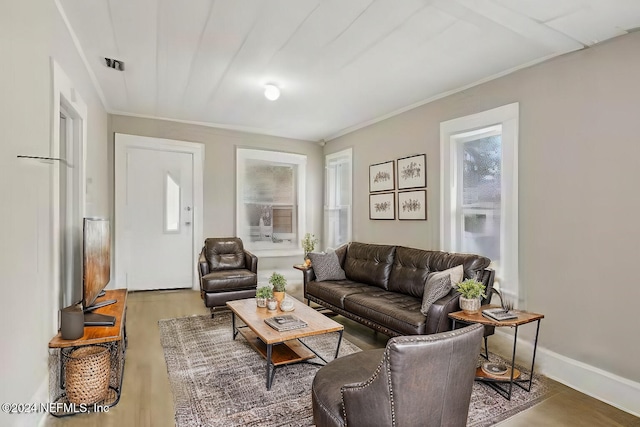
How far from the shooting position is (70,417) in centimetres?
207

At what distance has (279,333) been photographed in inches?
96.8

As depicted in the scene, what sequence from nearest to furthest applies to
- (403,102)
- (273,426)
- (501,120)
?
(273,426) < (501,120) < (403,102)

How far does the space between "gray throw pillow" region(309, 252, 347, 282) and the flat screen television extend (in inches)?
85.1

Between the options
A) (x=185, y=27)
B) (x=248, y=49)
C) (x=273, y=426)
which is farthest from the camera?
(x=248, y=49)

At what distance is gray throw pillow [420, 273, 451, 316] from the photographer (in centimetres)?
277

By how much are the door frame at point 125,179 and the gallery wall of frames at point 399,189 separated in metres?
2.66

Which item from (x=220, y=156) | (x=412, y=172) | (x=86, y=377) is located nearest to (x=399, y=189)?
(x=412, y=172)

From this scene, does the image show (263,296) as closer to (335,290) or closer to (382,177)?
(335,290)

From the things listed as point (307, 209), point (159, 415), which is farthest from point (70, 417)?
point (307, 209)

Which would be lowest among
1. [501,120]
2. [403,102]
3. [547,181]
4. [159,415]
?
[159,415]

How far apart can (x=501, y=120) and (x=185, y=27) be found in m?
2.87

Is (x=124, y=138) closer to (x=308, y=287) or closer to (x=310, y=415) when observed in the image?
(x=308, y=287)

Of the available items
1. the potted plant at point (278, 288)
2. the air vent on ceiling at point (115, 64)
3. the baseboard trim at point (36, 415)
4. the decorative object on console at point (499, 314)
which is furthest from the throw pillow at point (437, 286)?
the air vent on ceiling at point (115, 64)

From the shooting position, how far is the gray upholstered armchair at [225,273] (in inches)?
161
